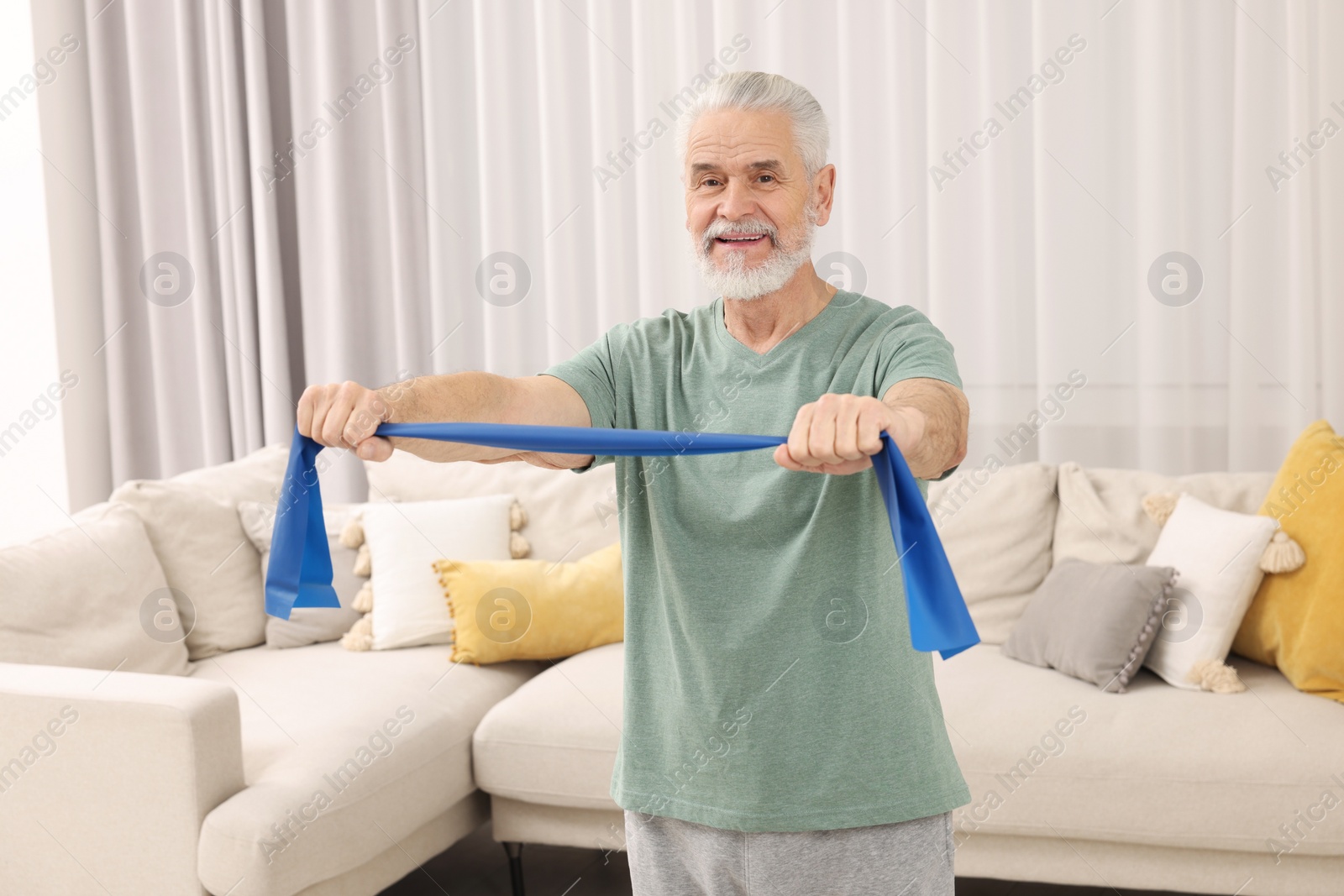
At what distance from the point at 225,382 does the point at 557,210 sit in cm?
142

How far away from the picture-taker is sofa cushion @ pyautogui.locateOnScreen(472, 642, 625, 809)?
8.32 feet

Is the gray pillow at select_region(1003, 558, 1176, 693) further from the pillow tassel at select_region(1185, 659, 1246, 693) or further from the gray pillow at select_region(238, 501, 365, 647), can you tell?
the gray pillow at select_region(238, 501, 365, 647)

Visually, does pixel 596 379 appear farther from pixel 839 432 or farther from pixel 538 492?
pixel 538 492

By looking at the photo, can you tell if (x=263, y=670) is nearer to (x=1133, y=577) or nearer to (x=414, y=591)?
(x=414, y=591)

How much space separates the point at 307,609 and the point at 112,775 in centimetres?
90

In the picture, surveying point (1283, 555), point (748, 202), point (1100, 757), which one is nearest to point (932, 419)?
point (748, 202)

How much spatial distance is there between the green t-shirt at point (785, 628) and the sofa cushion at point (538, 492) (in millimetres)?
1824

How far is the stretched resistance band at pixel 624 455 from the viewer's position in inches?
44.3

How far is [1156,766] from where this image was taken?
2.30 meters

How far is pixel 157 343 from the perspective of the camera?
13.7 ft

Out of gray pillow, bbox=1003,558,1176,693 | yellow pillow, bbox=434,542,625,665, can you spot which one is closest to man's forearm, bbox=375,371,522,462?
yellow pillow, bbox=434,542,625,665

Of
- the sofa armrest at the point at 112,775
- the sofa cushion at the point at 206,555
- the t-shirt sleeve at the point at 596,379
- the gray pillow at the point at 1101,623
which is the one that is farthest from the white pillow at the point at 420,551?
the t-shirt sleeve at the point at 596,379

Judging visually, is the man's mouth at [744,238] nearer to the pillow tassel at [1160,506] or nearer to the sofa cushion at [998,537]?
the sofa cushion at [998,537]

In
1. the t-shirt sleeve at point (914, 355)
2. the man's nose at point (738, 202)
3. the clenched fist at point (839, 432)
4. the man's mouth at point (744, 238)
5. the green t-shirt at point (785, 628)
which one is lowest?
the green t-shirt at point (785, 628)
